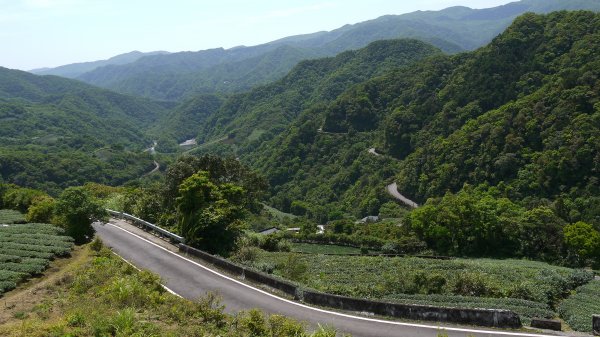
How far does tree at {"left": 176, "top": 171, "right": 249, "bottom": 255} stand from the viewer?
24422 millimetres

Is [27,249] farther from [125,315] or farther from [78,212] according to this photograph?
[125,315]

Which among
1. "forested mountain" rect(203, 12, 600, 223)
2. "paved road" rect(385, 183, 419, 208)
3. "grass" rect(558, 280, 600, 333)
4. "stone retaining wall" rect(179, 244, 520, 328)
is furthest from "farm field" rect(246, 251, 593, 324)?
"paved road" rect(385, 183, 419, 208)

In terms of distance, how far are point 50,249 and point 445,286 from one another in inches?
694

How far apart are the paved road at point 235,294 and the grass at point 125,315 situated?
1.48m

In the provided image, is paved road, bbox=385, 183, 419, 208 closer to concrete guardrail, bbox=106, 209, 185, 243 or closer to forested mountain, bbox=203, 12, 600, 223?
forested mountain, bbox=203, 12, 600, 223

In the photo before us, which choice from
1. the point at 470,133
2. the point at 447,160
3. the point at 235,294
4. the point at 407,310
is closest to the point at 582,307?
the point at 407,310

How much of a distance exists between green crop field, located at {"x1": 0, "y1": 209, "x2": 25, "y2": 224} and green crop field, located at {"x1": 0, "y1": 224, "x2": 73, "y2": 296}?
2.42 m

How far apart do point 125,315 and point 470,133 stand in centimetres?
7543

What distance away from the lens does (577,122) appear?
6400 cm

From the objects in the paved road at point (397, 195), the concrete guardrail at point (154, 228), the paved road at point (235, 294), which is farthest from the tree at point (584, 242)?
the paved road at point (397, 195)

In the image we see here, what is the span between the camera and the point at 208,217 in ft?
79.8

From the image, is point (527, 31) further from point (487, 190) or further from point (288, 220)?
point (288, 220)

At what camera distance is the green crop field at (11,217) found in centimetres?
2872

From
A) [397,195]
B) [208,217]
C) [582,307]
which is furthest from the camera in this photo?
[397,195]
